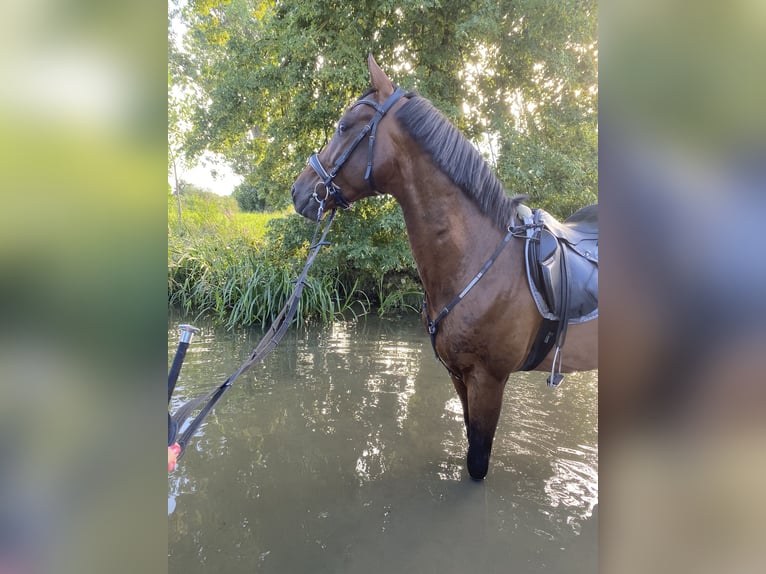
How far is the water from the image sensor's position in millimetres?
2094

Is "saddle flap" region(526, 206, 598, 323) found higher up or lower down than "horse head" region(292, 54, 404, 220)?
lower down

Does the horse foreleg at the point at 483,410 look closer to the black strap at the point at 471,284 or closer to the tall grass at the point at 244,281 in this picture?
the black strap at the point at 471,284

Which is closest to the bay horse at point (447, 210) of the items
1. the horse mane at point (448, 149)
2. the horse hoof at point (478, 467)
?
the horse mane at point (448, 149)

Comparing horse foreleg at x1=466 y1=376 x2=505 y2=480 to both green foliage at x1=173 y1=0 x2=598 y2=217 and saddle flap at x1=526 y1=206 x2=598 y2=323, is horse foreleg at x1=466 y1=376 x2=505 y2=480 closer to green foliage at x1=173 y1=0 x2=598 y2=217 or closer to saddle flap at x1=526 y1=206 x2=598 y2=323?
saddle flap at x1=526 y1=206 x2=598 y2=323

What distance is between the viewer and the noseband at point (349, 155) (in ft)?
7.16

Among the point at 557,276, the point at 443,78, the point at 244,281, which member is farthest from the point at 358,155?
the point at 443,78

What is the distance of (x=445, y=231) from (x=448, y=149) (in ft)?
1.41

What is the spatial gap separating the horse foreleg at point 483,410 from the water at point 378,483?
1.10 feet

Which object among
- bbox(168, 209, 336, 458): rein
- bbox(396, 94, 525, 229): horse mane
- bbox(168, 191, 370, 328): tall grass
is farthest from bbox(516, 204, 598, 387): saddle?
bbox(168, 191, 370, 328): tall grass
